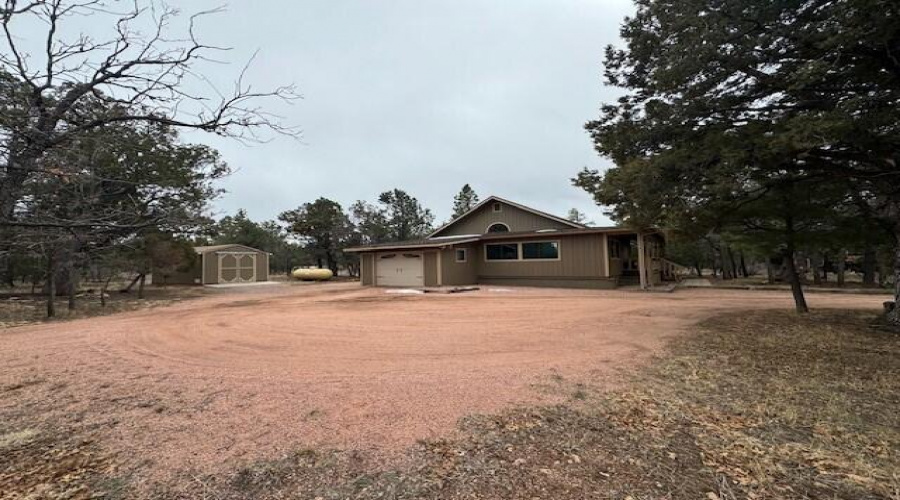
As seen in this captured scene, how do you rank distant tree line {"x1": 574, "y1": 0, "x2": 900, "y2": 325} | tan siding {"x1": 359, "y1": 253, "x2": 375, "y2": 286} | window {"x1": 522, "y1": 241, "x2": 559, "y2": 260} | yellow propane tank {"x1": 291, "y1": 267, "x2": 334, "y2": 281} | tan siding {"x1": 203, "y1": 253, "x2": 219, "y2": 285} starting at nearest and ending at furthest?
distant tree line {"x1": 574, "y1": 0, "x2": 900, "y2": 325} < window {"x1": 522, "y1": 241, "x2": 559, "y2": 260} < tan siding {"x1": 359, "y1": 253, "x2": 375, "y2": 286} < tan siding {"x1": 203, "y1": 253, "x2": 219, "y2": 285} < yellow propane tank {"x1": 291, "y1": 267, "x2": 334, "y2": 281}

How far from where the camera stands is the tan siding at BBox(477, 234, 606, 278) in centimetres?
1675

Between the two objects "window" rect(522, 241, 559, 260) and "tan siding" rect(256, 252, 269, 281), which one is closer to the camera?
"window" rect(522, 241, 559, 260)

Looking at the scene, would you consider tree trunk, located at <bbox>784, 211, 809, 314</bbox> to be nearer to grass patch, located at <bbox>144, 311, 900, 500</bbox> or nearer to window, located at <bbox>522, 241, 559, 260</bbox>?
grass patch, located at <bbox>144, 311, 900, 500</bbox>

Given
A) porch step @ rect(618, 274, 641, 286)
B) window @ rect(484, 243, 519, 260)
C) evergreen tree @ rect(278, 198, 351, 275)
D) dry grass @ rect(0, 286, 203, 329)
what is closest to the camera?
dry grass @ rect(0, 286, 203, 329)

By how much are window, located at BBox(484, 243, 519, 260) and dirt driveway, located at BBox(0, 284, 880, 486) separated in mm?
10235

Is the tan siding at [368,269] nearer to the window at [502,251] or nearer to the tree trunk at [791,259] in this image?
the window at [502,251]

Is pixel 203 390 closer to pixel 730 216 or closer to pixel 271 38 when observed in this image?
pixel 271 38

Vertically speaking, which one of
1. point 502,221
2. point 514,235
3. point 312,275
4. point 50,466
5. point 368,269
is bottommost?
point 50,466

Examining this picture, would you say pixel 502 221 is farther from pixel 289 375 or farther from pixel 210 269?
pixel 210 269

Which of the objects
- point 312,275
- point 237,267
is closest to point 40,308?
point 237,267

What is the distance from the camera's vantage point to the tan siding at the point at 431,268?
18.6 metres

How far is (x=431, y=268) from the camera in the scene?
18.7 meters

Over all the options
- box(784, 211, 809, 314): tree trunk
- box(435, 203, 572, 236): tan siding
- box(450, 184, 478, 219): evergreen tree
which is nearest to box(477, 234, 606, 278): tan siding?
box(435, 203, 572, 236): tan siding

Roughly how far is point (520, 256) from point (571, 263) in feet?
8.23
